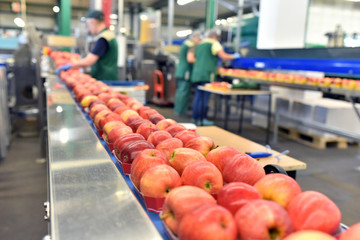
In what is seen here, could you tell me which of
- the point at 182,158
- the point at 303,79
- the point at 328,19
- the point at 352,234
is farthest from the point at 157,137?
the point at 328,19

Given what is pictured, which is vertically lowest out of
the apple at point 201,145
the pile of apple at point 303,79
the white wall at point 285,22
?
the apple at point 201,145

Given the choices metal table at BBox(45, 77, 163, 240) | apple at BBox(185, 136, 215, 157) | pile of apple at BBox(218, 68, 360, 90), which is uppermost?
pile of apple at BBox(218, 68, 360, 90)

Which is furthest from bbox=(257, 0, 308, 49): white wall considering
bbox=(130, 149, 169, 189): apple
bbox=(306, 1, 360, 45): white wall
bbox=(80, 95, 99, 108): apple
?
bbox=(130, 149, 169, 189): apple

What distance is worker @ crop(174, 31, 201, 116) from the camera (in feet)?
25.9

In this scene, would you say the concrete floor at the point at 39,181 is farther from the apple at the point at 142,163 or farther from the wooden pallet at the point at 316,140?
the apple at the point at 142,163

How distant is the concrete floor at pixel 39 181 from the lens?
294cm

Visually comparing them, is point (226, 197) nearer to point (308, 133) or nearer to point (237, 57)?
point (308, 133)

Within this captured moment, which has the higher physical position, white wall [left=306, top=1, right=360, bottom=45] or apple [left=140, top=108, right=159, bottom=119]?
white wall [left=306, top=1, right=360, bottom=45]

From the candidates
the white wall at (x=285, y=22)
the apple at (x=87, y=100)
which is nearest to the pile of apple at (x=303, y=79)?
the white wall at (x=285, y=22)

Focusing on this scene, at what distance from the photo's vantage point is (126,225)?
0.73 metres

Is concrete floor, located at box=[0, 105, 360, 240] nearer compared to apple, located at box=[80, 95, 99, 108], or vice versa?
apple, located at box=[80, 95, 99, 108]

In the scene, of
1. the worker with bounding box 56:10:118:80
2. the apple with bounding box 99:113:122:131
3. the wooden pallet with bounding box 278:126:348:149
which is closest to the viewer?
the apple with bounding box 99:113:122:131

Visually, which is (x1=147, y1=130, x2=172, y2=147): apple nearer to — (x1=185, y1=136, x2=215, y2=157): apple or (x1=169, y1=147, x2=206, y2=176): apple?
(x1=185, y1=136, x2=215, y2=157): apple

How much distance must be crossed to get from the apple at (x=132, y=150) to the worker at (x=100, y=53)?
11.0 feet
